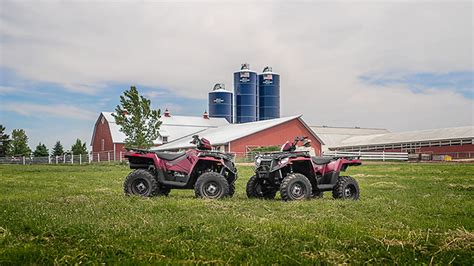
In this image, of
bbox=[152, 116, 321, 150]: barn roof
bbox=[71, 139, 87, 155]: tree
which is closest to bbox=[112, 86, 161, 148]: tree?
bbox=[152, 116, 321, 150]: barn roof

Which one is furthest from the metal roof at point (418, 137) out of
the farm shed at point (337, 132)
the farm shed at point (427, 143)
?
the farm shed at point (337, 132)

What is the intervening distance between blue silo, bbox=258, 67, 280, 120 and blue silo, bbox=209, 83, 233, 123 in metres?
5.52

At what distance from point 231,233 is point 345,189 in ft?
21.7

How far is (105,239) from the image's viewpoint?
20.9 feet

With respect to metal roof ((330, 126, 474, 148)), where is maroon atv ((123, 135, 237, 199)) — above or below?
below

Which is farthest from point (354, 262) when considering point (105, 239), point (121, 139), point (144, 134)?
point (121, 139)

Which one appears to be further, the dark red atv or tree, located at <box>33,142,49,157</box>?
Result: tree, located at <box>33,142,49,157</box>

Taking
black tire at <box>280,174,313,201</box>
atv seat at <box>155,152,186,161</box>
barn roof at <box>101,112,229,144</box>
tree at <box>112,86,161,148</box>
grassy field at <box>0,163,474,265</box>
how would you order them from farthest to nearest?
1. barn roof at <box>101,112,229,144</box>
2. tree at <box>112,86,161,148</box>
3. atv seat at <box>155,152,186,161</box>
4. black tire at <box>280,174,313,201</box>
5. grassy field at <box>0,163,474,265</box>

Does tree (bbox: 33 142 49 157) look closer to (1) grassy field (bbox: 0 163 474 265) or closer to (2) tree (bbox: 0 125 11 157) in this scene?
(2) tree (bbox: 0 125 11 157)

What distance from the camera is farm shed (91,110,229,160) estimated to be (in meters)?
67.7

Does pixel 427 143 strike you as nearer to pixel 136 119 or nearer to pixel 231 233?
pixel 136 119

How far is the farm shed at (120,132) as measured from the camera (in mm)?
67688

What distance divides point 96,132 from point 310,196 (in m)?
66.8

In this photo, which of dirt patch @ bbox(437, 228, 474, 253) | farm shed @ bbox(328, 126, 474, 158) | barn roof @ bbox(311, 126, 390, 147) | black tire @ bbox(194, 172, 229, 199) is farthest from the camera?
barn roof @ bbox(311, 126, 390, 147)
